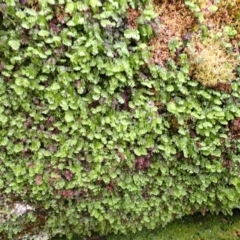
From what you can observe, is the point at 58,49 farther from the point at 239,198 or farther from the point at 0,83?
the point at 239,198

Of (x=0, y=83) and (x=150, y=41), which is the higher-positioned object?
(x=150, y=41)

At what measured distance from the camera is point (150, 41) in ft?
8.32

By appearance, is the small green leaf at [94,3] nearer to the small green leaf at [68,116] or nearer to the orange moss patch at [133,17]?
the orange moss patch at [133,17]

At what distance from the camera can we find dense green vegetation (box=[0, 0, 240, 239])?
93.1 inches

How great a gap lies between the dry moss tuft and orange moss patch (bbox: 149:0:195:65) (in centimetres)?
13

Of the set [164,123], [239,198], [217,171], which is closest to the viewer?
[164,123]

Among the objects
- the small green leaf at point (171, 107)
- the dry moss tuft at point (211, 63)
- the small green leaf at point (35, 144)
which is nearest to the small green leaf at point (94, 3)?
the dry moss tuft at point (211, 63)

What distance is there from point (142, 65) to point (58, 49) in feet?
1.87

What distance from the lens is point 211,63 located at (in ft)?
8.30

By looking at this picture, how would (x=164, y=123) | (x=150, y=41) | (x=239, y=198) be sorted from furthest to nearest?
(x=239, y=198) → (x=164, y=123) → (x=150, y=41)

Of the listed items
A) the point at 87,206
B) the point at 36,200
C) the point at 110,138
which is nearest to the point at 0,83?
the point at 110,138

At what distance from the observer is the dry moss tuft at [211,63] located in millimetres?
2529

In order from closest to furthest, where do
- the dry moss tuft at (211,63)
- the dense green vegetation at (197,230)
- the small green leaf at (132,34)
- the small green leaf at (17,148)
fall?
the small green leaf at (132,34), the dry moss tuft at (211,63), the small green leaf at (17,148), the dense green vegetation at (197,230)

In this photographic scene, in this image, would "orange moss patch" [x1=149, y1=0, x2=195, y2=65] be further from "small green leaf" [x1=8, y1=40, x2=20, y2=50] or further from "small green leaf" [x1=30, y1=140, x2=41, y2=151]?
"small green leaf" [x1=30, y1=140, x2=41, y2=151]
